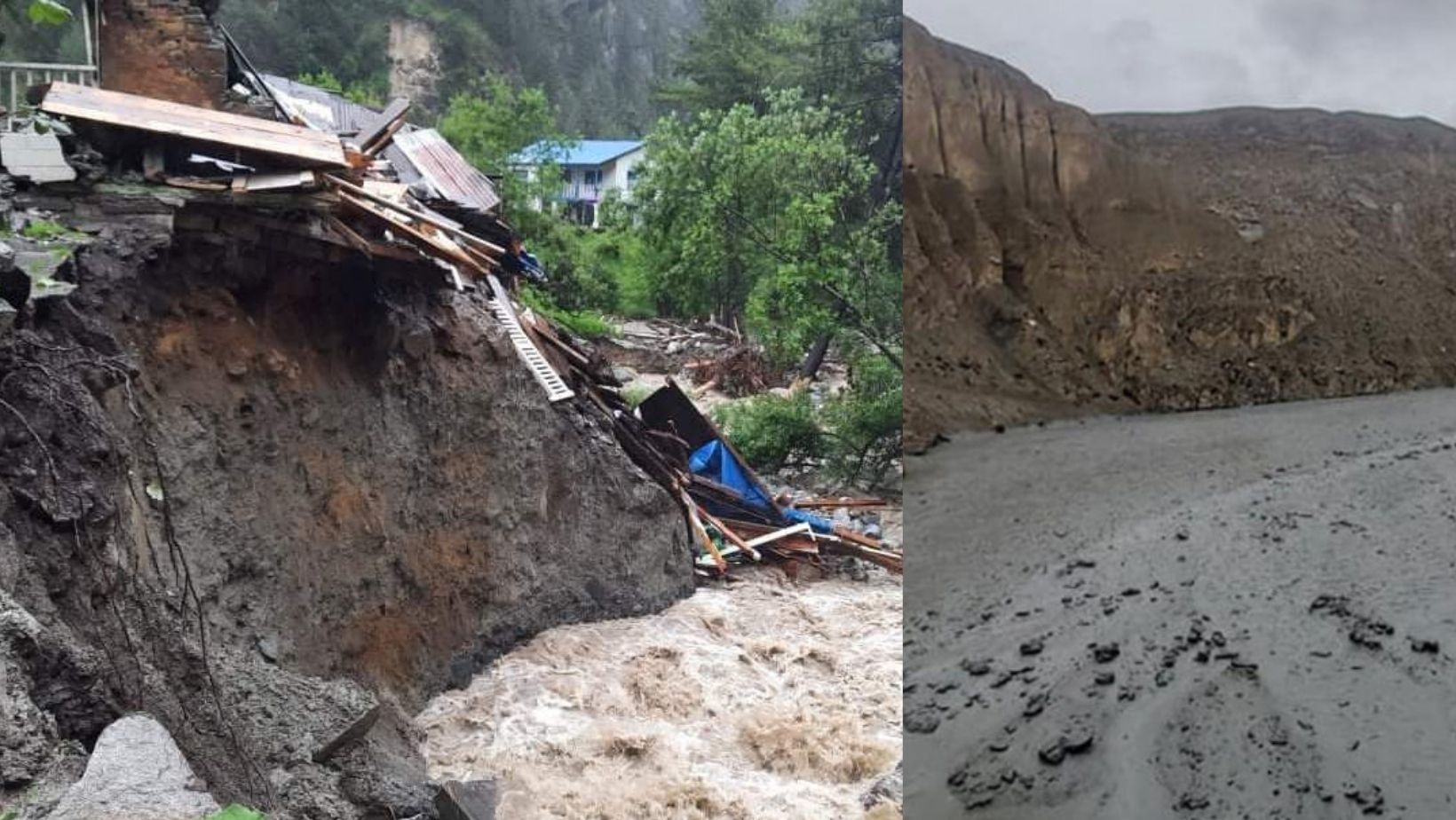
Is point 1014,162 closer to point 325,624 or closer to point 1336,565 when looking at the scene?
point 1336,565

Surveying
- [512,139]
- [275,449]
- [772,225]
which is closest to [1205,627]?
[275,449]

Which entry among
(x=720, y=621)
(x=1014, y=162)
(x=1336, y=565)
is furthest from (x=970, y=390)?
(x=720, y=621)

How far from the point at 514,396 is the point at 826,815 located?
1986 mm

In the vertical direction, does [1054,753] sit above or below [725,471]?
above

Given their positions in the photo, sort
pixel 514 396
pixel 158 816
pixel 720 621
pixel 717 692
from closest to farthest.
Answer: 1. pixel 158 816
2. pixel 717 692
3. pixel 514 396
4. pixel 720 621

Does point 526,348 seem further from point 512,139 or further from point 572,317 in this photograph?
point 512,139

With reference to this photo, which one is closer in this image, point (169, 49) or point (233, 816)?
point (233, 816)

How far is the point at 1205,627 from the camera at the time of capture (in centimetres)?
91

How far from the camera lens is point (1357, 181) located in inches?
36.6

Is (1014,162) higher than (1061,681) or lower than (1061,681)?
higher

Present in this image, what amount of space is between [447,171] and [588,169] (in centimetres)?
105

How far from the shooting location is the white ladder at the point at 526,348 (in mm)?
4281

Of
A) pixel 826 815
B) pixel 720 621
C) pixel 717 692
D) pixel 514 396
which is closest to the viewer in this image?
pixel 826 815

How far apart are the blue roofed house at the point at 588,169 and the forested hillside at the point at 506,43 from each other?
0.30m
